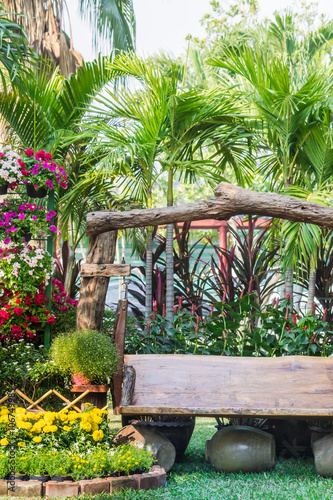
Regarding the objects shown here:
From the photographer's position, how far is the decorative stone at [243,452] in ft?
11.2

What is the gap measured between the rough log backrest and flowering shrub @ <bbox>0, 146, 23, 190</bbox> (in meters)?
1.87

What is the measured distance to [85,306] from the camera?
12.9ft

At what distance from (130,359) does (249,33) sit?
879 centimetres

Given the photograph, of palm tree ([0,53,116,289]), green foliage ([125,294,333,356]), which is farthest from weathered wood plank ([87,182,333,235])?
palm tree ([0,53,116,289])

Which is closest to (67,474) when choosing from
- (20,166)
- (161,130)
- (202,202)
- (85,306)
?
(85,306)

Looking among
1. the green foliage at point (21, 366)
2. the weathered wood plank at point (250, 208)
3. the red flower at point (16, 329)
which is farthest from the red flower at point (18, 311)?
the weathered wood plank at point (250, 208)

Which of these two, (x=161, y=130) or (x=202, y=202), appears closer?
(x=202, y=202)

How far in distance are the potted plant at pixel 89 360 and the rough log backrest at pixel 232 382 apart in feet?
0.83

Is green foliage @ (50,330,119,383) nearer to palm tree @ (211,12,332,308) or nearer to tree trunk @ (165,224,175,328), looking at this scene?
tree trunk @ (165,224,175,328)

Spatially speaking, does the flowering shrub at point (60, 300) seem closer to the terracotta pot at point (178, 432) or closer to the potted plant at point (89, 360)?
the potted plant at point (89, 360)

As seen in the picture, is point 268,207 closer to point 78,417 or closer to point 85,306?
point 85,306

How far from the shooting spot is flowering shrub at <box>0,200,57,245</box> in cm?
441

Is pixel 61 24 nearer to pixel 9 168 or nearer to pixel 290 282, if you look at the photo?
pixel 9 168

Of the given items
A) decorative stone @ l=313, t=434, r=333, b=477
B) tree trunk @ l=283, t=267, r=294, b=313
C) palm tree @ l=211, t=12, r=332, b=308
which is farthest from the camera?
tree trunk @ l=283, t=267, r=294, b=313
